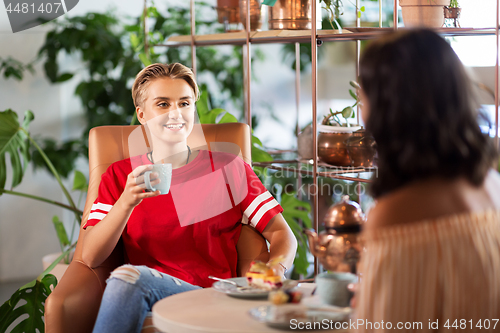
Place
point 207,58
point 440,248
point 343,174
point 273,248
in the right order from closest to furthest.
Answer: point 440,248 → point 273,248 → point 343,174 → point 207,58

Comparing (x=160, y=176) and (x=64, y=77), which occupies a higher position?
(x=64, y=77)

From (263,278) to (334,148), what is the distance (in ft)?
3.18

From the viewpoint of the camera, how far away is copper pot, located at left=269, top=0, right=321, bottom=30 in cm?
219

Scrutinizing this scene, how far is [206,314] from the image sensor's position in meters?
1.13

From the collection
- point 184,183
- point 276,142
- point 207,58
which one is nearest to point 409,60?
point 184,183

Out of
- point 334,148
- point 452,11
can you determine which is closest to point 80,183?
point 334,148

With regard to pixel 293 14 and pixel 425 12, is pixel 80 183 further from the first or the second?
pixel 425 12

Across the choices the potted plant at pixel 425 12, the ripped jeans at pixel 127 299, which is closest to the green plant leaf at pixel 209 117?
the potted plant at pixel 425 12

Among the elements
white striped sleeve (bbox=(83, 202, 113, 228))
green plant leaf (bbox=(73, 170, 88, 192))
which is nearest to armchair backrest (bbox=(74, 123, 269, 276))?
white striped sleeve (bbox=(83, 202, 113, 228))

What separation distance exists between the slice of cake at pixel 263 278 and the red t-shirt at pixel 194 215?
1.32ft

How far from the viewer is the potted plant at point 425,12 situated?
1.91 m

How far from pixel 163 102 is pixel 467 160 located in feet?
3.39

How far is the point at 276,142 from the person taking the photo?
4398 millimetres

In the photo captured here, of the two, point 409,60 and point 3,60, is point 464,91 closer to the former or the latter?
point 409,60
